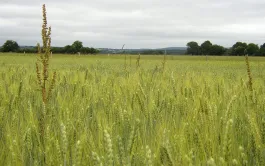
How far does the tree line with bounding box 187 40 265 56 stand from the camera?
10601cm

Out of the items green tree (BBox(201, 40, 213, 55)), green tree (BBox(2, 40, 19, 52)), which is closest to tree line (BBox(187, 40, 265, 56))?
green tree (BBox(201, 40, 213, 55))

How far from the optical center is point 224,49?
4540 inches

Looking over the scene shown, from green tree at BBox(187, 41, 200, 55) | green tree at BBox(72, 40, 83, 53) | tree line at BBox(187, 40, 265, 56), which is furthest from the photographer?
green tree at BBox(187, 41, 200, 55)

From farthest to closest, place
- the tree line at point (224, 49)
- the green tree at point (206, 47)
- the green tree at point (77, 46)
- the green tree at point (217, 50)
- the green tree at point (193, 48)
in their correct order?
the green tree at point (193, 48)
the green tree at point (206, 47)
the green tree at point (217, 50)
the green tree at point (77, 46)
the tree line at point (224, 49)

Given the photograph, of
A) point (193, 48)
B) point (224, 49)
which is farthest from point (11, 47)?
point (224, 49)

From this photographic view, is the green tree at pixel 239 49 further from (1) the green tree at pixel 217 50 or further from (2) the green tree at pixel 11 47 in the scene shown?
(2) the green tree at pixel 11 47

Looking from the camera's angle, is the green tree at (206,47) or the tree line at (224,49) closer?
the tree line at (224,49)

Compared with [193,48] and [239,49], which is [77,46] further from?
[239,49]

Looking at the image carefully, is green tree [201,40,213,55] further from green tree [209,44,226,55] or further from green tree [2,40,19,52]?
green tree [2,40,19,52]

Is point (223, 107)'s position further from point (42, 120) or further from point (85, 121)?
point (42, 120)

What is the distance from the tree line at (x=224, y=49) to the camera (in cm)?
10601

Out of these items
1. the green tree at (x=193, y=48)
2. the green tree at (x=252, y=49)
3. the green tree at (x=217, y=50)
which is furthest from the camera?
the green tree at (x=193, y=48)

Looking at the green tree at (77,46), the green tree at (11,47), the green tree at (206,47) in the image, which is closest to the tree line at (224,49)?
the green tree at (206,47)

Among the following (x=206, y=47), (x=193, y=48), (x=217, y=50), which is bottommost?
(x=217, y=50)
